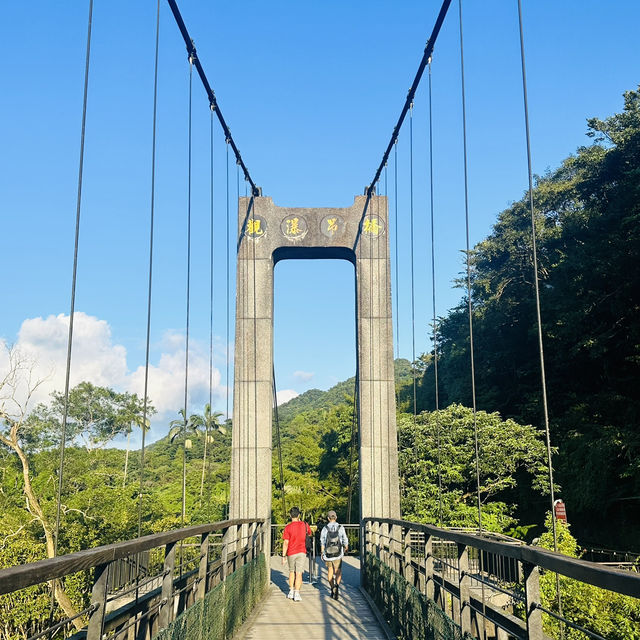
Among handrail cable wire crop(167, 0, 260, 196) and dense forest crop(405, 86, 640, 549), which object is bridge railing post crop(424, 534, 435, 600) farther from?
dense forest crop(405, 86, 640, 549)

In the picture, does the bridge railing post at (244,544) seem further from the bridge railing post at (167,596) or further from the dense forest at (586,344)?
the dense forest at (586,344)

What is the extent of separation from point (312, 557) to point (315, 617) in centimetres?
279

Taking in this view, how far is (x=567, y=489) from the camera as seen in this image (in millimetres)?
17812

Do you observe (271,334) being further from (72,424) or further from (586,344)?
(72,424)

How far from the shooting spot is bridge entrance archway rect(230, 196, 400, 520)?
31.9 feet

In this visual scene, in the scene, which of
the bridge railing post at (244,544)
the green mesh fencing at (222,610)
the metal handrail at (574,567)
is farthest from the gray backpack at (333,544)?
the metal handrail at (574,567)

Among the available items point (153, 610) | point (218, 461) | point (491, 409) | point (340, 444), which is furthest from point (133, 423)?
point (153, 610)

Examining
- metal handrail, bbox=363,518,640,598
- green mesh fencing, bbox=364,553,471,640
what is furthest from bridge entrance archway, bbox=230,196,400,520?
metal handrail, bbox=363,518,640,598

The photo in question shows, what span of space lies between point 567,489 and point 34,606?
13.6m

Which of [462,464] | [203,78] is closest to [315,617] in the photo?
[203,78]

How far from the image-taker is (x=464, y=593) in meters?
2.88

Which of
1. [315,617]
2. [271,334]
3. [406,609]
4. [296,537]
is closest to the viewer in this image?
[406,609]

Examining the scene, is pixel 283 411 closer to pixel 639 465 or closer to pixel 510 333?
pixel 510 333

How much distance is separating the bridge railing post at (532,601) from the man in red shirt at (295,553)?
487 centimetres
